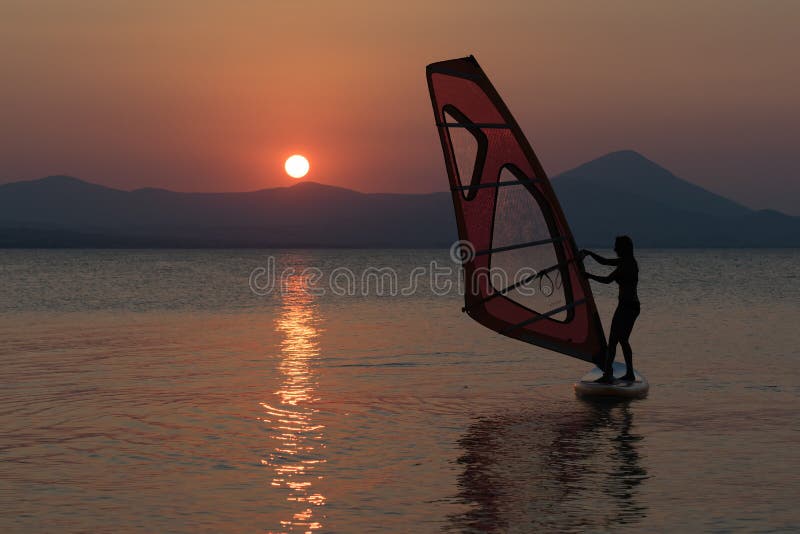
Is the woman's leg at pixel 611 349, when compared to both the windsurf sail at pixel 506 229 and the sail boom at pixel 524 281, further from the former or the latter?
the sail boom at pixel 524 281

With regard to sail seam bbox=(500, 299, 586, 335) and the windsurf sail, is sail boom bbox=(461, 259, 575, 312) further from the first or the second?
sail seam bbox=(500, 299, 586, 335)

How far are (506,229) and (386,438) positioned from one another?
3.54m

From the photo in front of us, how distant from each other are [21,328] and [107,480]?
1977 cm

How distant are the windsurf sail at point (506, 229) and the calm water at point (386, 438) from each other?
3.48 feet

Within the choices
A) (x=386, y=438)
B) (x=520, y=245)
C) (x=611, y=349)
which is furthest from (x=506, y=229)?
(x=386, y=438)

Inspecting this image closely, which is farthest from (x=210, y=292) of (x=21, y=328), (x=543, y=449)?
Answer: (x=543, y=449)

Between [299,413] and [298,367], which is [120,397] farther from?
[298,367]

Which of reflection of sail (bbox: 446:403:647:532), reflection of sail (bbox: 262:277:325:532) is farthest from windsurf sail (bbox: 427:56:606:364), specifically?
reflection of sail (bbox: 262:277:325:532)

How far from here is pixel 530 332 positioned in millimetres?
14312

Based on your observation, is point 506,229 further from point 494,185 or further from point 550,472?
point 550,472

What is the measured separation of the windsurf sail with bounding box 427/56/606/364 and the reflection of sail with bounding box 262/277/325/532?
2640 millimetres

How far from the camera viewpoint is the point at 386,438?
36.4 feet

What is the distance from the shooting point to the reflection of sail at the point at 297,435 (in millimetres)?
8422

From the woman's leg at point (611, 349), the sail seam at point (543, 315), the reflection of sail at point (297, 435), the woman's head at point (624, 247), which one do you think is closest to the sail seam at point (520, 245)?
the woman's head at point (624, 247)
